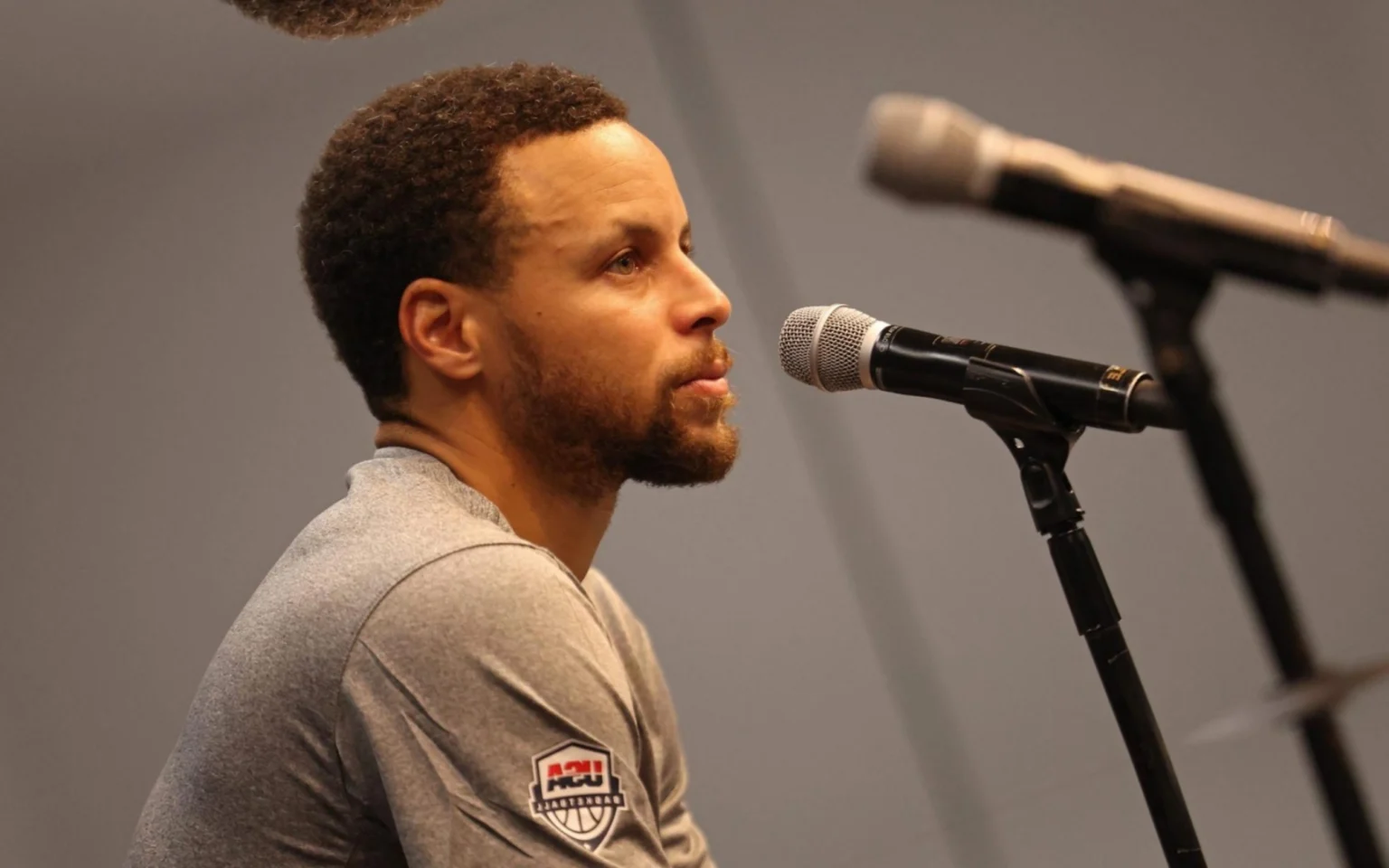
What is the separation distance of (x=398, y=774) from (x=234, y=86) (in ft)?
6.39

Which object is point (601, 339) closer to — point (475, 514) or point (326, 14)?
point (475, 514)

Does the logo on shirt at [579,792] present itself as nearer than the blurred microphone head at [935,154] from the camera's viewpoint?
No

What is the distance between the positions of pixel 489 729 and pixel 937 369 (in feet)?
1.52

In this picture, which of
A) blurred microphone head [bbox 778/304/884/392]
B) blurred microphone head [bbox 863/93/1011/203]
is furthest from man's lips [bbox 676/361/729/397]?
blurred microphone head [bbox 863/93/1011/203]

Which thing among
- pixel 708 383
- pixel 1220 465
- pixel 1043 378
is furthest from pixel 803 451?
pixel 1220 465

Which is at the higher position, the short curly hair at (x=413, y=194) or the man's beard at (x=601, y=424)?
the short curly hair at (x=413, y=194)

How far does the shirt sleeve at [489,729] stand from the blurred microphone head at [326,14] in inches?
26.2

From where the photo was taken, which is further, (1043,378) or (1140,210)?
(1043,378)

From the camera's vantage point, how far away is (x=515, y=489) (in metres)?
1.37

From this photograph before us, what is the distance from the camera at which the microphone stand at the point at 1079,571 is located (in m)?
1.03

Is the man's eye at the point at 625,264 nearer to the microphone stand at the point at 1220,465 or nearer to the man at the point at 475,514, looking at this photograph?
the man at the point at 475,514

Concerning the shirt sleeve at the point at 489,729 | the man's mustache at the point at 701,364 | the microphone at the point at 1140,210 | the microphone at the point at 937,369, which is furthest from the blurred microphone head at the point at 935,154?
the man's mustache at the point at 701,364

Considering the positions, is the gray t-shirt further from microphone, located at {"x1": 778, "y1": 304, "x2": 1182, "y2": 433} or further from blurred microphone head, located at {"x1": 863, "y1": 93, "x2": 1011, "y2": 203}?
blurred microphone head, located at {"x1": 863, "y1": 93, "x2": 1011, "y2": 203}

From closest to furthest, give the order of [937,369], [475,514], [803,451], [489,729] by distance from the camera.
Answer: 1. [489,729]
2. [937,369]
3. [475,514]
4. [803,451]
